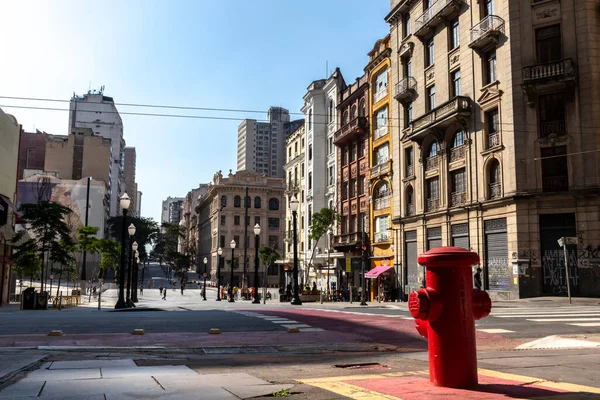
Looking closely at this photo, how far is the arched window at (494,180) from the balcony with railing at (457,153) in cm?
280

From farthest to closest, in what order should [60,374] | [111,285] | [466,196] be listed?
1. [111,285]
2. [466,196]
3. [60,374]

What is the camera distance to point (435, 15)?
122ft

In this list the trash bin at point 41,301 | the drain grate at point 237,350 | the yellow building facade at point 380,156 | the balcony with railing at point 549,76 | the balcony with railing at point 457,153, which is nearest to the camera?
the drain grate at point 237,350

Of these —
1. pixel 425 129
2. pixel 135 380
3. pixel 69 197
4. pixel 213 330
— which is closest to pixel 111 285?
pixel 69 197

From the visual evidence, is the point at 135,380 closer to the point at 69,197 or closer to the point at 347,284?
the point at 347,284

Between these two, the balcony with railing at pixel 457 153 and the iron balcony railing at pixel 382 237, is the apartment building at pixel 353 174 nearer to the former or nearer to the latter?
the iron balcony railing at pixel 382 237

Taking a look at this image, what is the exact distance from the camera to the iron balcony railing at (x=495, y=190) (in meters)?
30.9

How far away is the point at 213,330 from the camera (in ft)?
40.4

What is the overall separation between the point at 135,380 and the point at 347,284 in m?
47.2

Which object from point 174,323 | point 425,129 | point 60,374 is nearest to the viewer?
point 60,374

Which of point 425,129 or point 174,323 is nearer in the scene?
point 174,323

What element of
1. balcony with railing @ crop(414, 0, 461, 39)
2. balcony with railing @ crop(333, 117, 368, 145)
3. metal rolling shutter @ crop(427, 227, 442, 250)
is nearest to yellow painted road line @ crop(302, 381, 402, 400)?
metal rolling shutter @ crop(427, 227, 442, 250)

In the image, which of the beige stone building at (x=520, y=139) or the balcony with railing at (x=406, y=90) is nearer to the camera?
the beige stone building at (x=520, y=139)

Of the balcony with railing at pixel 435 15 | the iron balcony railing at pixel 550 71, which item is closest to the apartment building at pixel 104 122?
the balcony with railing at pixel 435 15
